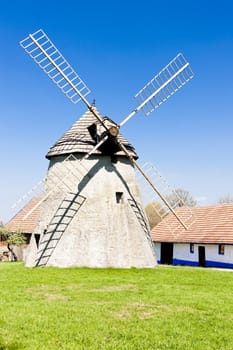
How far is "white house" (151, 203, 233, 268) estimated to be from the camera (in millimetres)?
24864

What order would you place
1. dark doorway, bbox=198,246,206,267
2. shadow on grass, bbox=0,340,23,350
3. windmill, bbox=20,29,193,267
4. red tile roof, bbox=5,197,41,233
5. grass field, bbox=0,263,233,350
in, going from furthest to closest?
red tile roof, bbox=5,197,41,233 → dark doorway, bbox=198,246,206,267 → windmill, bbox=20,29,193,267 → grass field, bbox=0,263,233,350 → shadow on grass, bbox=0,340,23,350

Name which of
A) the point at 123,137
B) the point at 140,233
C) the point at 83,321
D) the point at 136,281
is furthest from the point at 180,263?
the point at 83,321

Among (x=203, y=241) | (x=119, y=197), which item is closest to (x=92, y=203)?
(x=119, y=197)

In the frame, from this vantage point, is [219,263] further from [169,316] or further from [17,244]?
[169,316]

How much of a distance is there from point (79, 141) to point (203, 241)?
12.2 m

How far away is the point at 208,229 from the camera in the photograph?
26.9 meters

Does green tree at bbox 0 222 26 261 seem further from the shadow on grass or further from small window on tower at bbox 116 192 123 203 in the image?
the shadow on grass

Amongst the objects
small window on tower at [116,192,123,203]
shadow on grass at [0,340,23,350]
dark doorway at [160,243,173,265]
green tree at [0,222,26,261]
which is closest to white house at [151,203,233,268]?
dark doorway at [160,243,173,265]

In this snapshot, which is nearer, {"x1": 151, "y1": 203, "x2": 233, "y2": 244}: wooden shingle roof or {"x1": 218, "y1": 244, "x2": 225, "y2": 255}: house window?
{"x1": 218, "y1": 244, "x2": 225, "y2": 255}: house window

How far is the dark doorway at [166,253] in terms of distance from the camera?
30695 millimetres

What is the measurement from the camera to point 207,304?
9.95 metres

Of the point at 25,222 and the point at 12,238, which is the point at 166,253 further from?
the point at 12,238

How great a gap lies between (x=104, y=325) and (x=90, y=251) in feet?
30.9

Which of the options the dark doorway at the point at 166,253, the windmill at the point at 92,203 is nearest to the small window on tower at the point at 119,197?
the windmill at the point at 92,203
